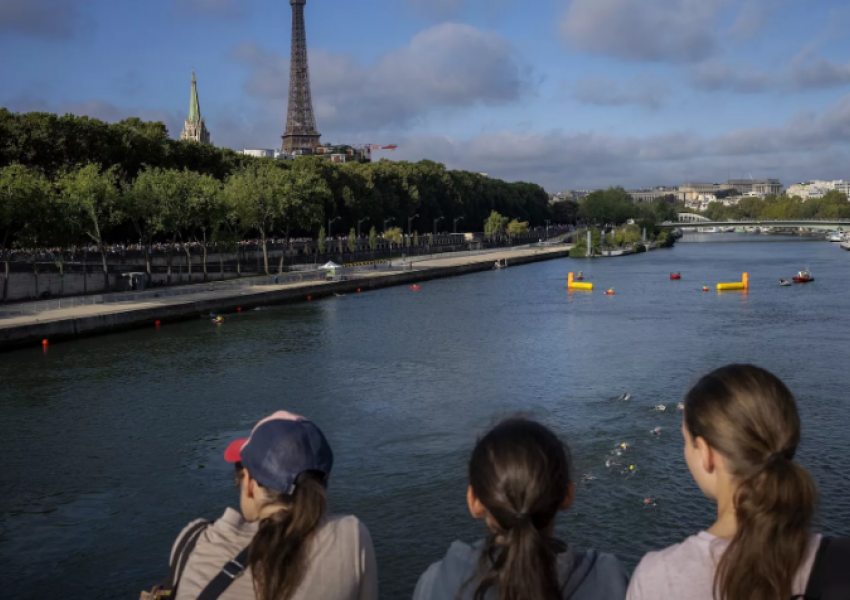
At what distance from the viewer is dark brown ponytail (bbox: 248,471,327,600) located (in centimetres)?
250

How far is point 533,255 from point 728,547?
78.1 m

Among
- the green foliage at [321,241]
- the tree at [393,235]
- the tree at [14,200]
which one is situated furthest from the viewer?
the tree at [393,235]

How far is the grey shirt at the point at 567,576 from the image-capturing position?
7.45 feet

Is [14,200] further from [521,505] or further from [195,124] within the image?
[195,124]

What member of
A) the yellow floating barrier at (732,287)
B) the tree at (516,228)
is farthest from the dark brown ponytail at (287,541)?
the tree at (516,228)

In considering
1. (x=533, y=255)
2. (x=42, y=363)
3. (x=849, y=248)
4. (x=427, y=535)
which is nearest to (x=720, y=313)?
(x=42, y=363)

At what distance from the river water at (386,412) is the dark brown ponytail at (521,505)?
19.0 inches

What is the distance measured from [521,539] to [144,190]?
136 ft

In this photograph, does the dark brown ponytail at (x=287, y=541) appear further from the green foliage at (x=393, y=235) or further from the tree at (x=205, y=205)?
the green foliage at (x=393, y=235)

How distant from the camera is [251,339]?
29.0m

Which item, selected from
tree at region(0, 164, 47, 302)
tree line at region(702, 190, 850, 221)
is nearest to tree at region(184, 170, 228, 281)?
tree at region(0, 164, 47, 302)

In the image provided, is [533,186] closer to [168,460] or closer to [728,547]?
[168,460]

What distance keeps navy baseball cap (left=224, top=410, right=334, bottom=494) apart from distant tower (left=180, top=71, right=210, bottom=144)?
140713 millimetres

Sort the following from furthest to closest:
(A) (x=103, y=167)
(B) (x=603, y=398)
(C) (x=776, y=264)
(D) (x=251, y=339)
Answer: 1. (C) (x=776, y=264)
2. (A) (x=103, y=167)
3. (D) (x=251, y=339)
4. (B) (x=603, y=398)
